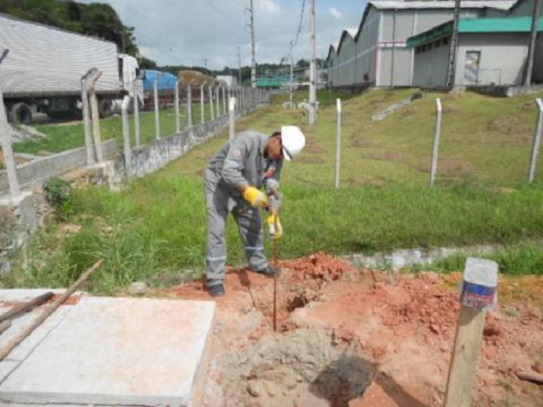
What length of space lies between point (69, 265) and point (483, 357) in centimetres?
370

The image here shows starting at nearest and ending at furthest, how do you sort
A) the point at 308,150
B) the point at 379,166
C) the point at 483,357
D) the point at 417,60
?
the point at 483,357
the point at 379,166
the point at 308,150
the point at 417,60

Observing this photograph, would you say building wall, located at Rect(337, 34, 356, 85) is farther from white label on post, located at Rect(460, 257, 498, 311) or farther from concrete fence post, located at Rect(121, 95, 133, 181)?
white label on post, located at Rect(460, 257, 498, 311)

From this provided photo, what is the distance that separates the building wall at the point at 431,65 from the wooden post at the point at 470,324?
28.9 metres

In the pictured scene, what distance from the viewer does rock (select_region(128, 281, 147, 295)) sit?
385 centimetres

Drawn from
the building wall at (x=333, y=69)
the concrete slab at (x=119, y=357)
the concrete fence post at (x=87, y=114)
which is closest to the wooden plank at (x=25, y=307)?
the concrete slab at (x=119, y=357)

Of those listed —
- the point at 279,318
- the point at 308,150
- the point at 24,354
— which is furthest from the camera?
the point at 308,150

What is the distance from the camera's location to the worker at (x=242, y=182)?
3.77 m

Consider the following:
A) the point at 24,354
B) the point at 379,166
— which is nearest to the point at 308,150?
the point at 379,166

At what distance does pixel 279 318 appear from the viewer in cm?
397

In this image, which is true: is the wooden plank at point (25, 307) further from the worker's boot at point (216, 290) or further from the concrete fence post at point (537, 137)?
the concrete fence post at point (537, 137)

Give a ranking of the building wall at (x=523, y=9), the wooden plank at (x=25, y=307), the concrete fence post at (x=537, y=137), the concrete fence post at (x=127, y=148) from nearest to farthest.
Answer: the wooden plank at (x=25, y=307), the concrete fence post at (x=537, y=137), the concrete fence post at (x=127, y=148), the building wall at (x=523, y=9)

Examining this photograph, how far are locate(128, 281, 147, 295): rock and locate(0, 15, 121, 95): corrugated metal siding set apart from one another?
12.0m

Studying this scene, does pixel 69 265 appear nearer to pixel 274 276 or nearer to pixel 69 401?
pixel 274 276

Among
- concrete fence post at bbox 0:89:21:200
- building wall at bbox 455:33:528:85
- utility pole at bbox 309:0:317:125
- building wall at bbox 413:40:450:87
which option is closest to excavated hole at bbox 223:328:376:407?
concrete fence post at bbox 0:89:21:200
